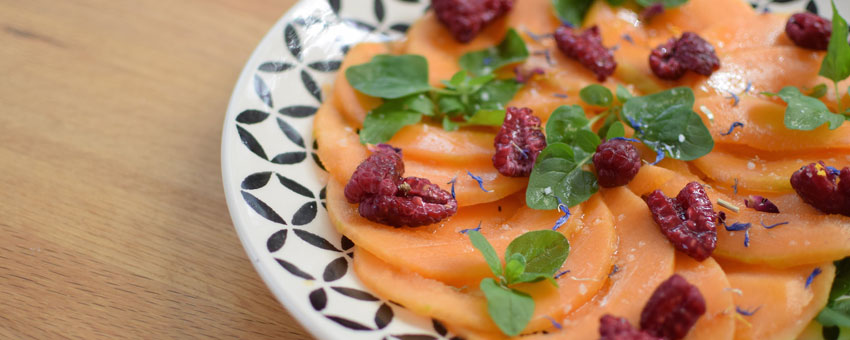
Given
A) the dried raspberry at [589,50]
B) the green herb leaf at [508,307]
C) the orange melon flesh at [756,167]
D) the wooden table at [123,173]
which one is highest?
the dried raspberry at [589,50]

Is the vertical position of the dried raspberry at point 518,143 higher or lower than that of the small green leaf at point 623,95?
lower

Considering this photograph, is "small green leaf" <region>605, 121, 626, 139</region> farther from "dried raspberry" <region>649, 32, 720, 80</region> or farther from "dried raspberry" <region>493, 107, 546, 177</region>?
"dried raspberry" <region>649, 32, 720, 80</region>

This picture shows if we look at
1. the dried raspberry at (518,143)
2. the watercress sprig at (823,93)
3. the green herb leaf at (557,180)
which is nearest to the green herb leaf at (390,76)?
the dried raspberry at (518,143)

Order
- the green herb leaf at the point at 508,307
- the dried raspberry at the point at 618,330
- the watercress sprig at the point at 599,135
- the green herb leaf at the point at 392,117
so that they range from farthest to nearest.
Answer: the green herb leaf at the point at 392,117 < the watercress sprig at the point at 599,135 < the green herb leaf at the point at 508,307 < the dried raspberry at the point at 618,330

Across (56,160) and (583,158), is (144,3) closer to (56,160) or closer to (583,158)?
(56,160)

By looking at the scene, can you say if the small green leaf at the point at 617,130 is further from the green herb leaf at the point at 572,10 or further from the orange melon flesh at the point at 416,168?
the green herb leaf at the point at 572,10

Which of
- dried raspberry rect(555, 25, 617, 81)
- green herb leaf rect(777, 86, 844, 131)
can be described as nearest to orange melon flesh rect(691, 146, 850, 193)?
green herb leaf rect(777, 86, 844, 131)

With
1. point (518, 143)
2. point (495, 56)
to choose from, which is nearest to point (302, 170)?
point (518, 143)

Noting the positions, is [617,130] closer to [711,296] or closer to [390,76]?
[711,296]
